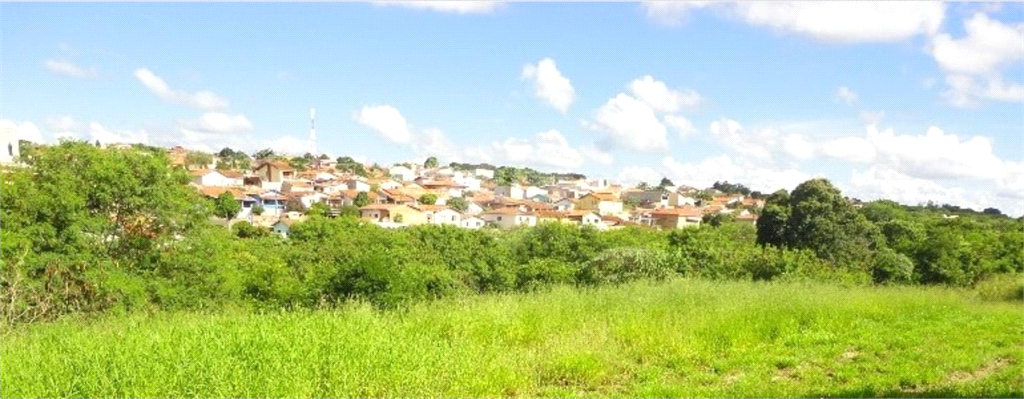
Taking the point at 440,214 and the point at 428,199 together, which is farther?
the point at 428,199

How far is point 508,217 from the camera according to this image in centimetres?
6669

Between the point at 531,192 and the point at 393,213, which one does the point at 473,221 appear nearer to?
the point at 393,213

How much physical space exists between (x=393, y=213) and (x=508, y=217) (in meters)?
11.0

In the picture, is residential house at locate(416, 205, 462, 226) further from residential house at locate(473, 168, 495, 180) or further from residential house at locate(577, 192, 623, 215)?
residential house at locate(473, 168, 495, 180)

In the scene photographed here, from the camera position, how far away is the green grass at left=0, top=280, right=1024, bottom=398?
527 centimetres

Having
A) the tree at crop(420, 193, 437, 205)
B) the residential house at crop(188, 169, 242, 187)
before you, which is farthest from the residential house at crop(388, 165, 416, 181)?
the residential house at crop(188, 169, 242, 187)

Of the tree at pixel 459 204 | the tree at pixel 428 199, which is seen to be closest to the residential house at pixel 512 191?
the tree at pixel 459 204

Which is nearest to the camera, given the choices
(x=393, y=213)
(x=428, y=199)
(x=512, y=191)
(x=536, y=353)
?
(x=536, y=353)

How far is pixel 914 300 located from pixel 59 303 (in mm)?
13934

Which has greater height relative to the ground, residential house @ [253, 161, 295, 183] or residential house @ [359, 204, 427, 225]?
residential house @ [253, 161, 295, 183]

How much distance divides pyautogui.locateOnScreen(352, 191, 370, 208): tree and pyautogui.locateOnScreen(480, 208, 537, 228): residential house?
39.7 ft

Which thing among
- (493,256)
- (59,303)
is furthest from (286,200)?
(59,303)

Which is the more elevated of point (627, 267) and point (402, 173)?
point (402, 173)

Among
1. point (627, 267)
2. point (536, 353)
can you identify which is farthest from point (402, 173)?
point (536, 353)
